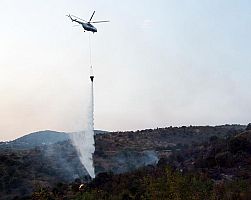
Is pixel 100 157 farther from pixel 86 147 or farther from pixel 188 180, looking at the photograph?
pixel 188 180

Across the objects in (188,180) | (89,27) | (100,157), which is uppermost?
(89,27)

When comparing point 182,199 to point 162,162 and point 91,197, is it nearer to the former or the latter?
point 91,197

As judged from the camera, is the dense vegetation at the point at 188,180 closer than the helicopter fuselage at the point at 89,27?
Yes

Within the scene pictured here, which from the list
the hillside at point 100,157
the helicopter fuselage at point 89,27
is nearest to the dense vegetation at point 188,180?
the hillside at point 100,157

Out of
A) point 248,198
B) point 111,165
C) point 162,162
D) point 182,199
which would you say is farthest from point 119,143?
point 182,199

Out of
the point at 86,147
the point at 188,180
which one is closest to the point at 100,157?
the point at 86,147

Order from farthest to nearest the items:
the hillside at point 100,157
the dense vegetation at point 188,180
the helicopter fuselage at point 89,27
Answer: the hillside at point 100,157
the helicopter fuselage at point 89,27
the dense vegetation at point 188,180

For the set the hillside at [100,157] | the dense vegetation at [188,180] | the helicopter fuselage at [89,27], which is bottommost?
the dense vegetation at [188,180]

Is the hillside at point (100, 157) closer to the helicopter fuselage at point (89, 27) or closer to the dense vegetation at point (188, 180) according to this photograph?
the dense vegetation at point (188, 180)

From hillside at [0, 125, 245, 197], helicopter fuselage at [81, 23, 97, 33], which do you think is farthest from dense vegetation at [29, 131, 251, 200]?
helicopter fuselage at [81, 23, 97, 33]

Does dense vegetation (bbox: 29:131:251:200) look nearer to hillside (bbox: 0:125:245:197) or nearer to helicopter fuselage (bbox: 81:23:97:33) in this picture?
hillside (bbox: 0:125:245:197)

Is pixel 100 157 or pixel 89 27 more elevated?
pixel 89 27

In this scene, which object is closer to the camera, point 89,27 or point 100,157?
point 89,27

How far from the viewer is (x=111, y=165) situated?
65812 millimetres
